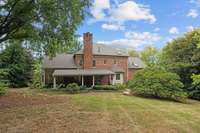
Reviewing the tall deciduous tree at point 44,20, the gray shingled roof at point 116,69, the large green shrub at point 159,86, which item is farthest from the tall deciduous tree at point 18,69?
the tall deciduous tree at point 44,20

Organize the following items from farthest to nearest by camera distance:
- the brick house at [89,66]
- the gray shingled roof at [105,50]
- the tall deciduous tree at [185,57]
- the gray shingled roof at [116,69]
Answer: the gray shingled roof at [116,69] < the gray shingled roof at [105,50] < the brick house at [89,66] < the tall deciduous tree at [185,57]

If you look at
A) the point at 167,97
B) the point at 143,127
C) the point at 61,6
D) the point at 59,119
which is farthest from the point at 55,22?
the point at 167,97

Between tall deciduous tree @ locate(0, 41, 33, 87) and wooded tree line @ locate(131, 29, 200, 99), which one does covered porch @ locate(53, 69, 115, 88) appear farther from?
tall deciduous tree @ locate(0, 41, 33, 87)

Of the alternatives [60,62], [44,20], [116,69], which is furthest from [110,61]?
[44,20]

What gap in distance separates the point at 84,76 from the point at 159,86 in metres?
14.4

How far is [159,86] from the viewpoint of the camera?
22.5 meters

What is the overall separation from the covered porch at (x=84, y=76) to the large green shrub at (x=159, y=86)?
374 inches

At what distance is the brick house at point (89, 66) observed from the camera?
33734 millimetres

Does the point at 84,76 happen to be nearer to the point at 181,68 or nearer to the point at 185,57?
the point at 181,68

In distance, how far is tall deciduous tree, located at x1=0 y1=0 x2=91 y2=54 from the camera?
12.5m

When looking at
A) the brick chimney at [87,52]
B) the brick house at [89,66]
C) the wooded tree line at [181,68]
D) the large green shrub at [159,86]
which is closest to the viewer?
the large green shrub at [159,86]

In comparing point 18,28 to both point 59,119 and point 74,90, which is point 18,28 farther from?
point 74,90

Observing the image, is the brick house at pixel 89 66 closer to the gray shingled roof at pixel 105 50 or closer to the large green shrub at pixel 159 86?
the gray shingled roof at pixel 105 50

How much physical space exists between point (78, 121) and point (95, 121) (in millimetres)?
729
